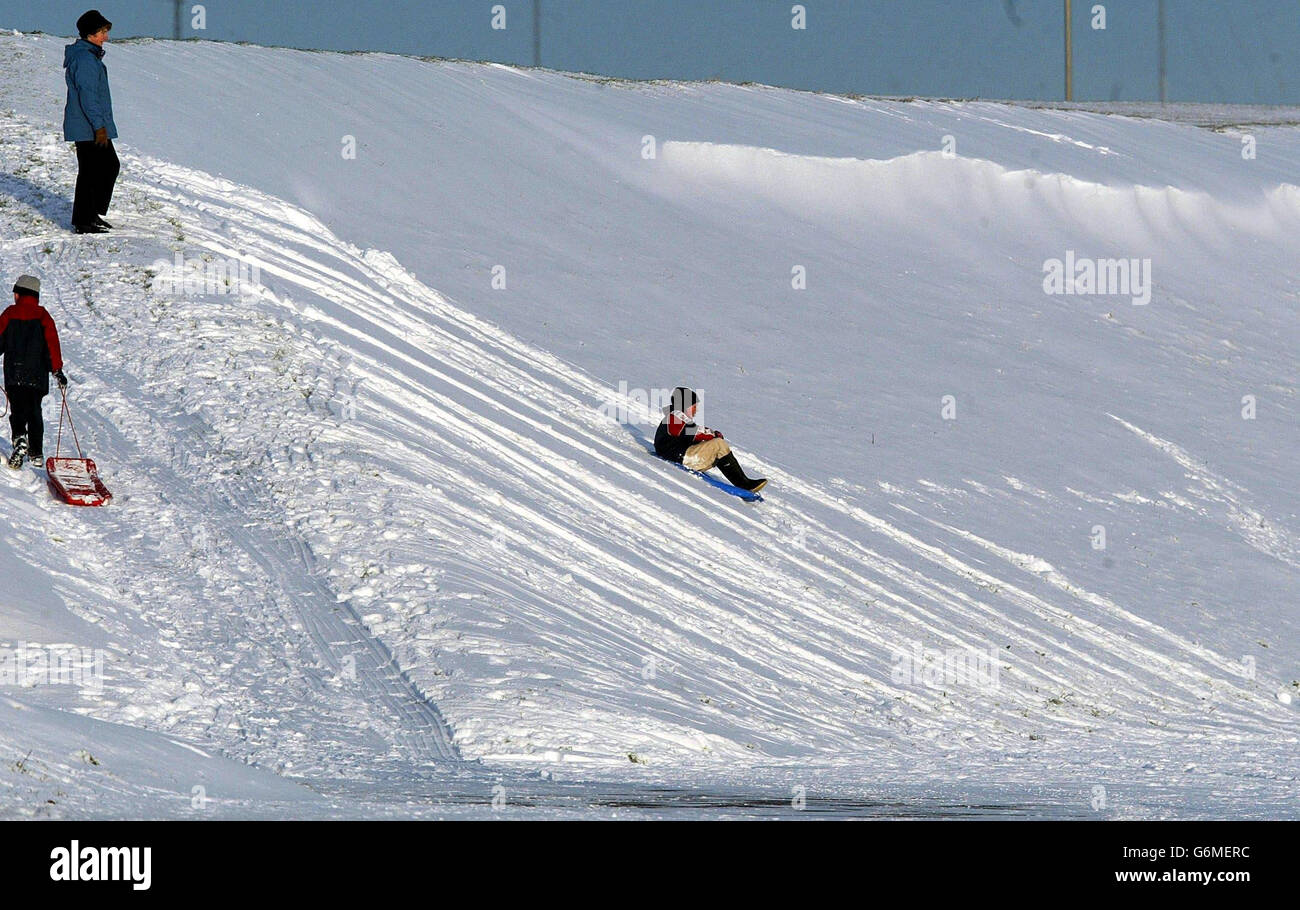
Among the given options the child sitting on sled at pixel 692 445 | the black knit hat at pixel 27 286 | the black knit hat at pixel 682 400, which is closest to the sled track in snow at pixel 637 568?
the child sitting on sled at pixel 692 445

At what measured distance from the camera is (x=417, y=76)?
2617 centimetres

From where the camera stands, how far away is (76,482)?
10836mm

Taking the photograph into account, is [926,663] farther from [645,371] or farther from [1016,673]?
[645,371]

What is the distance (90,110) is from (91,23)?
90 cm

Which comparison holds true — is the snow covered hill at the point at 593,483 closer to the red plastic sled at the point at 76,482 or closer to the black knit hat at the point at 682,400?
the red plastic sled at the point at 76,482

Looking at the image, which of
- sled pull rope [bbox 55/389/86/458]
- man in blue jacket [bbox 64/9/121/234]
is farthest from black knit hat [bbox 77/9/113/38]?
sled pull rope [bbox 55/389/86/458]

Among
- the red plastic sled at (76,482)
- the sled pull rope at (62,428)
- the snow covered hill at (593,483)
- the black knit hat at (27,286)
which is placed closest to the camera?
the snow covered hill at (593,483)

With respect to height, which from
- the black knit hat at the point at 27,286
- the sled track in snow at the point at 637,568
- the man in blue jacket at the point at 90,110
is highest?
the man in blue jacket at the point at 90,110

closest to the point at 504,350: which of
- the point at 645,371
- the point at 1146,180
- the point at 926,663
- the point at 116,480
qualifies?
the point at 645,371

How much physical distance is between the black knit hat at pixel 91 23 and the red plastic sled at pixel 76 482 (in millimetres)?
5747

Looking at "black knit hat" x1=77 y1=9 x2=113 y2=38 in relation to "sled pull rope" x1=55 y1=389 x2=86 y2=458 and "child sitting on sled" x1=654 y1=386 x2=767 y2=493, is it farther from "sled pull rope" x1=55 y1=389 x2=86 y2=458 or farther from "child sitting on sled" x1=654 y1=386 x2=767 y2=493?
"child sitting on sled" x1=654 y1=386 x2=767 y2=493

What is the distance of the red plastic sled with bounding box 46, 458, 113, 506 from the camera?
10727mm

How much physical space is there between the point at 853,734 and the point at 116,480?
6.01m

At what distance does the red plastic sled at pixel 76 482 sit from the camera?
1073 cm
